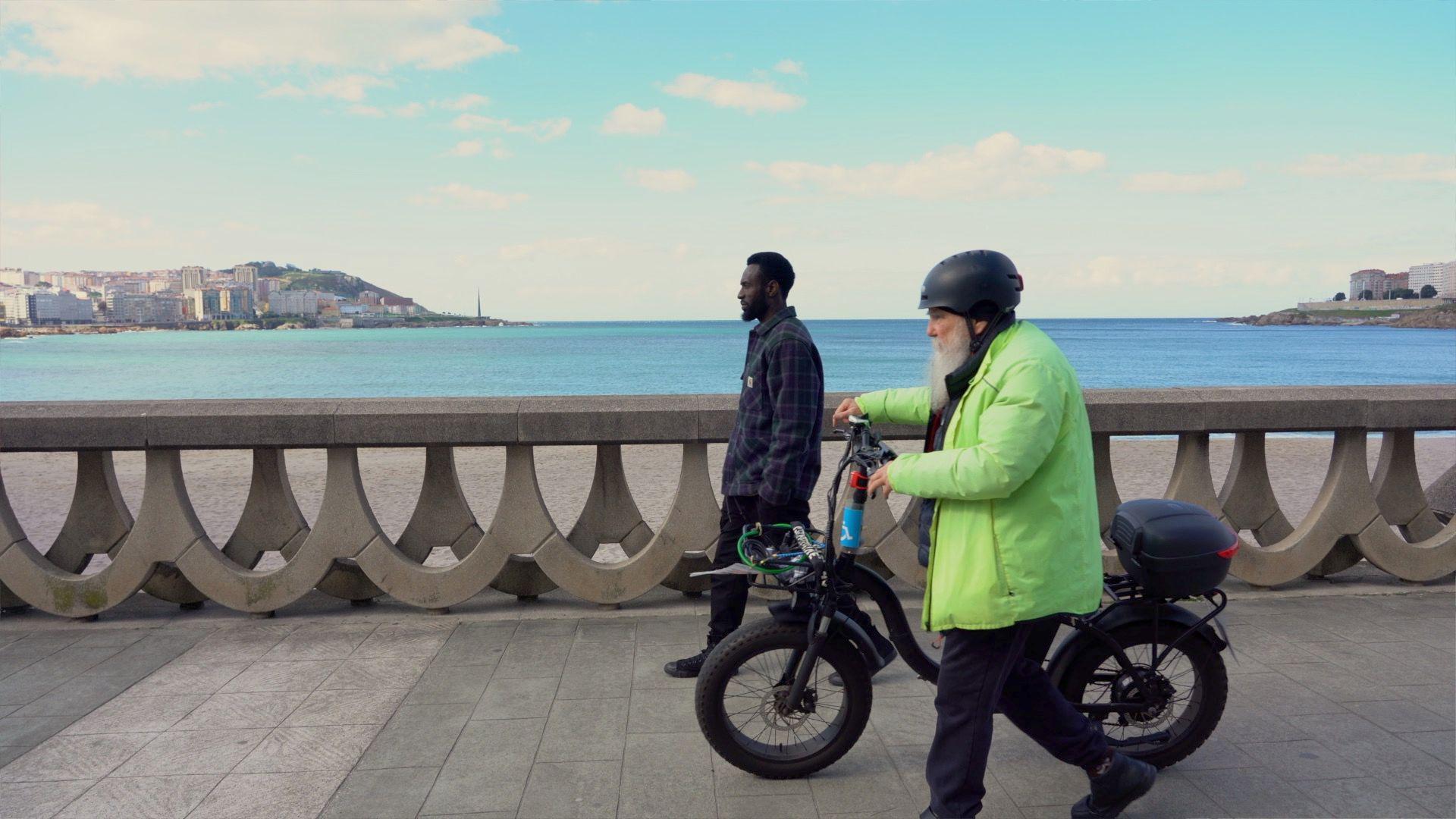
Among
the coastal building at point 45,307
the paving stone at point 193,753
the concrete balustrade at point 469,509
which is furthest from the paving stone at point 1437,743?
the coastal building at point 45,307

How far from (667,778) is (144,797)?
187 cm

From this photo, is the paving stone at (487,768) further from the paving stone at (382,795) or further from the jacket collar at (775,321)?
the jacket collar at (775,321)

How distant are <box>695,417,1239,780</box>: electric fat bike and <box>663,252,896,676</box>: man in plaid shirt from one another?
568 mm

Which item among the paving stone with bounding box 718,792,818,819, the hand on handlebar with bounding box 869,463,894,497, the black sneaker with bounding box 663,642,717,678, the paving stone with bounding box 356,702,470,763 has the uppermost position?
the hand on handlebar with bounding box 869,463,894,497

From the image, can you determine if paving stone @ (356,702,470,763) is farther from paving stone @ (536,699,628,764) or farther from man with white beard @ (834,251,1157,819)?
man with white beard @ (834,251,1157,819)

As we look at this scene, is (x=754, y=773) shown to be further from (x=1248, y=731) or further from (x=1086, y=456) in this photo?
(x=1248, y=731)

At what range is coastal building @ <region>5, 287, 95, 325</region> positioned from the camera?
13412 cm

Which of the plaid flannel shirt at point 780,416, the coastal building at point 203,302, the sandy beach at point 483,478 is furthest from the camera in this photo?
the coastal building at point 203,302

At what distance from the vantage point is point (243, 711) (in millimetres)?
4141

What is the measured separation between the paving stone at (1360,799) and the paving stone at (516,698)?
2950 mm

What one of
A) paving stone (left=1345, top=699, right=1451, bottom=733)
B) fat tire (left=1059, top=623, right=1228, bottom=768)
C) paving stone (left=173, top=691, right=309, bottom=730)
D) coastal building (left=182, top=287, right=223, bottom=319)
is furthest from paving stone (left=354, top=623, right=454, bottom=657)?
coastal building (left=182, top=287, right=223, bottom=319)

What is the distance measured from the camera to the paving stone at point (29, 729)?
3.88 metres

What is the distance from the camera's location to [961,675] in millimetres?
2938

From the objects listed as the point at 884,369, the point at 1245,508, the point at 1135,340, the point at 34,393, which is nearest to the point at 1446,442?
the point at 1245,508
